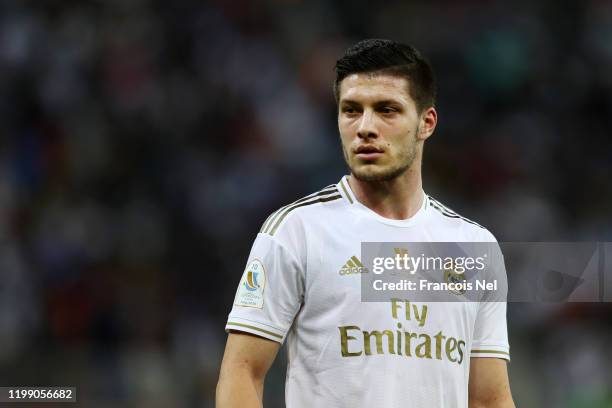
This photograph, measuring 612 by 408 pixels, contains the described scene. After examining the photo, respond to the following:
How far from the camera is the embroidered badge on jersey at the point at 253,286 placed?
11.0ft

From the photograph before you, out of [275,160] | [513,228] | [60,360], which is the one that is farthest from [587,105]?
[60,360]

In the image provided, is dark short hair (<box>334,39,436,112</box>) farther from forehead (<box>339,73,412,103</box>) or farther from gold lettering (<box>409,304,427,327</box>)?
gold lettering (<box>409,304,427,327</box>)

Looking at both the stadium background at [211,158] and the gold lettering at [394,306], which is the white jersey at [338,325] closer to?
the gold lettering at [394,306]

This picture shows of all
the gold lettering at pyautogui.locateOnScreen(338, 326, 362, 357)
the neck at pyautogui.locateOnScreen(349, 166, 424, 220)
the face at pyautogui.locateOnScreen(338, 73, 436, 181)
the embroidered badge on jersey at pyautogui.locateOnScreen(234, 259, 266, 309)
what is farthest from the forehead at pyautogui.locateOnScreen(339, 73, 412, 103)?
the gold lettering at pyautogui.locateOnScreen(338, 326, 362, 357)

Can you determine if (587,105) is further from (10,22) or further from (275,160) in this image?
(10,22)

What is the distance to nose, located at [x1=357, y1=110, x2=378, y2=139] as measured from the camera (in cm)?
345

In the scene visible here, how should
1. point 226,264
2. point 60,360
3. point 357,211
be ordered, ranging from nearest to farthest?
point 357,211 → point 60,360 → point 226,264

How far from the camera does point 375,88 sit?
138 inches

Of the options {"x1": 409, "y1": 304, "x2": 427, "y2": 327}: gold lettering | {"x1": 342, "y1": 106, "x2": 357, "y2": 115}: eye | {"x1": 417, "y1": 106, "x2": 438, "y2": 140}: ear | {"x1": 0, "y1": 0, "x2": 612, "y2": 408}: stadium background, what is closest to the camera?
{"x1": 409, "y1": 304, "x2": 427, "y2": 327}: gold lettering

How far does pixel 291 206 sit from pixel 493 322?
0.85 metres

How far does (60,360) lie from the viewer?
715cm

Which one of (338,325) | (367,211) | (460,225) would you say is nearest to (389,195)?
(367,211)

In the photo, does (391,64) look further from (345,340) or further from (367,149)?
(345,340)

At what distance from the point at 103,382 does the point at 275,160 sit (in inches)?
119
